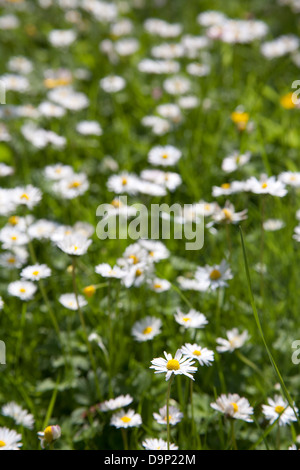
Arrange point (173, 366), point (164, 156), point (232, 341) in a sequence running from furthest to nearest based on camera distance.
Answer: point (164, 156) → point (232, 341) → point (173, 366)

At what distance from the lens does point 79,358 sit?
160 cm

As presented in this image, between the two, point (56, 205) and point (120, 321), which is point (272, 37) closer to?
point (56, 205)

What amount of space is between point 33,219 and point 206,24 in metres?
1.55

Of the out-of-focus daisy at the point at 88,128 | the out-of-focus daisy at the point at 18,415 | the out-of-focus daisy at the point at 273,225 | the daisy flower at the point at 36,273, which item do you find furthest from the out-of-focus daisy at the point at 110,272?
the out-of-focus daisy at the point at 88,128

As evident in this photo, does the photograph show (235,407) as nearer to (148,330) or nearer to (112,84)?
(148,330)

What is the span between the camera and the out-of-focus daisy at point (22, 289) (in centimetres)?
163

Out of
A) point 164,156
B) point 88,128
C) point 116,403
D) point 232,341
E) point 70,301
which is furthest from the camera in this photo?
point 88,128

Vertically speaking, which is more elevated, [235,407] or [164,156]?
[164,156]

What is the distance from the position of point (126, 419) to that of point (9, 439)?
26 centimetres

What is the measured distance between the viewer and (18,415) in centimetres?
142

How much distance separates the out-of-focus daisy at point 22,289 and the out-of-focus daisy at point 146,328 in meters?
0.31

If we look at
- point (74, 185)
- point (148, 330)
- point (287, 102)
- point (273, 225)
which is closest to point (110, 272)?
point (148, 330)
